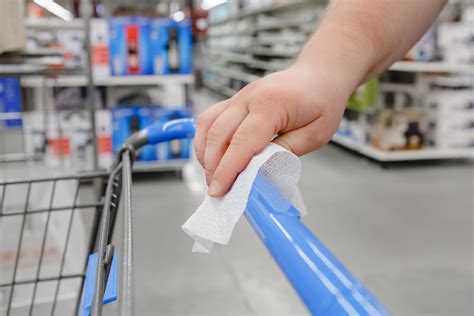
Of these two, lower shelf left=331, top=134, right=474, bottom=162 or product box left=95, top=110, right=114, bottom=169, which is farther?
lower shelf left=331, top=134, right=474, bottom=162

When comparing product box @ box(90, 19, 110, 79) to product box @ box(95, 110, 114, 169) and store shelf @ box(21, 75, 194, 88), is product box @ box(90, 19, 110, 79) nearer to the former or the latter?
store shelf @ box(21, 75, 194, 88)

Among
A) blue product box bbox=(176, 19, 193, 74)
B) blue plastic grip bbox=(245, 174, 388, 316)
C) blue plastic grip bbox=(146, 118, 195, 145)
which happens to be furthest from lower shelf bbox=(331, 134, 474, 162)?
blue plastic grip bbox=(245, 174, 388, 316)

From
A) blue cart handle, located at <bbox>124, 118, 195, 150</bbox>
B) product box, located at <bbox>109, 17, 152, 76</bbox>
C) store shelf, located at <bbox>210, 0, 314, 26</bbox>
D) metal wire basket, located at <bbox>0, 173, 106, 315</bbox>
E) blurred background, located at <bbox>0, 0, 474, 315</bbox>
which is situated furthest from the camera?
store shelf, located at <bbox>210, 0, 314, 26</bbox>

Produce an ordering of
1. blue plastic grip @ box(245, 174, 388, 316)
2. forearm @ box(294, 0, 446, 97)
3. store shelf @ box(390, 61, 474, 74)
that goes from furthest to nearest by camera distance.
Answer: store shelf @ box(390, 61, 474, 74), forearm @ box(294, 0, 446, 97), blue plastic grip @ box(245, 174, 388, 316)

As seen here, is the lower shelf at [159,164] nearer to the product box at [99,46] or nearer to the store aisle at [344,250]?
the store aisle at [344,250]

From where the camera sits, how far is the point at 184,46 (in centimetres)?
395

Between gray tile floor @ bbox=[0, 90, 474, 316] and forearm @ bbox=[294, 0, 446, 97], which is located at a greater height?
forearm @ bbox=[294, 0, 446, 97]

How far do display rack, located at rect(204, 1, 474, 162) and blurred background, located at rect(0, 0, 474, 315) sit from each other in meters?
0.03

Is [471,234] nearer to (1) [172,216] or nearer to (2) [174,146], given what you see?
(1) [172,216]

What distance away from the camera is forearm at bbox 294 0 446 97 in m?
0.64

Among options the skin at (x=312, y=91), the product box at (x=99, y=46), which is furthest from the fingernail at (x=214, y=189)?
the product box at (x=99, y=46)

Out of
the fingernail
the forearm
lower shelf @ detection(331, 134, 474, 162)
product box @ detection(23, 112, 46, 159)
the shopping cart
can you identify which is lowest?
lower shelf @ detection(331, 134, 474, 162)

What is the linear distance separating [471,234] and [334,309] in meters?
2.88

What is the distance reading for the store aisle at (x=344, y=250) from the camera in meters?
2.14
